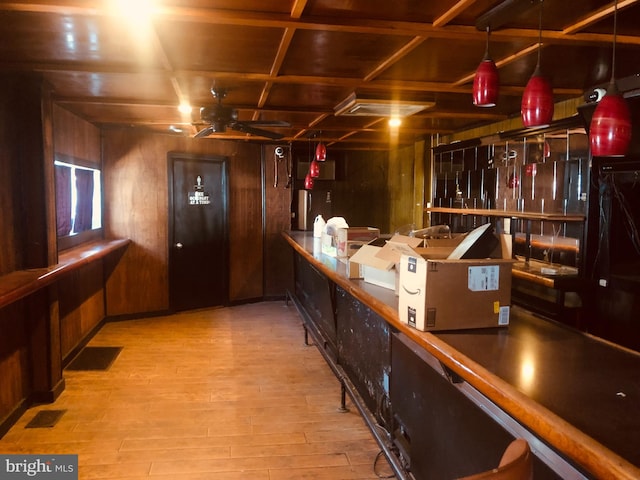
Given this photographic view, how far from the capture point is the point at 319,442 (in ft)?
11.2

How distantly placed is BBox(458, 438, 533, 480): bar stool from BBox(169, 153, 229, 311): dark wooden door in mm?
6328

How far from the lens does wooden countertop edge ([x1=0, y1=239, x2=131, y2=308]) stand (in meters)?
3.16

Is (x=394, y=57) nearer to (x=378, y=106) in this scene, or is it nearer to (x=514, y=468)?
(x=378, y=106)

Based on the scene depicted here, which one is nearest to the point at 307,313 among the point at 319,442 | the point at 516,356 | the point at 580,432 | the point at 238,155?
the point at 319,442

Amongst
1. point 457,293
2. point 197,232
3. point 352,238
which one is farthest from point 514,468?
point 197,232

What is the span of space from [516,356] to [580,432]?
2.00 ft

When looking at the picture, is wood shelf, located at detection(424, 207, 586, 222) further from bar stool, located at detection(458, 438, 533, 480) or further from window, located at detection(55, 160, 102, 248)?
window, located at detection(55, 160, 102, 248)

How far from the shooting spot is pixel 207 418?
3766mm

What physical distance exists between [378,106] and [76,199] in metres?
3.31

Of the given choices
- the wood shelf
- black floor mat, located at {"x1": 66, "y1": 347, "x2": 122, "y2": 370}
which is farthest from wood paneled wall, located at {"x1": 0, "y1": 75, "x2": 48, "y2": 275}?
the wood shelf

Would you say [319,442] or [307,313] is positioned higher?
[307,313]

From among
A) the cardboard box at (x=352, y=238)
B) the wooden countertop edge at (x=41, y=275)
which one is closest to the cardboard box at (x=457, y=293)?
the cardboard box at (x=352, y=238)

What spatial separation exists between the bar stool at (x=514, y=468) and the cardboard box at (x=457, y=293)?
1052mm

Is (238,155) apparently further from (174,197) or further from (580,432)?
(580,432)
